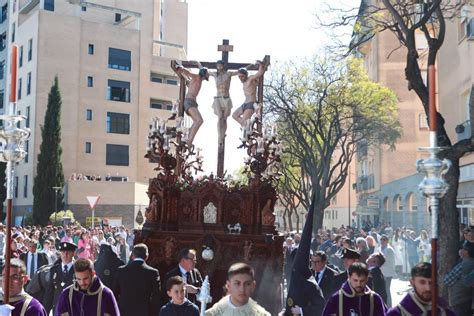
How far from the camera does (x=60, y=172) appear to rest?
1876 inches

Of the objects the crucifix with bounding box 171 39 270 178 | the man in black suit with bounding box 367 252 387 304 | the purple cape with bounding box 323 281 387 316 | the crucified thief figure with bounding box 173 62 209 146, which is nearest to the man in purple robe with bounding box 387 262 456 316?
the purple cape with bounding box 323 281 387 316

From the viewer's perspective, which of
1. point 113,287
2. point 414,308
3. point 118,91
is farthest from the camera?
point 118,91

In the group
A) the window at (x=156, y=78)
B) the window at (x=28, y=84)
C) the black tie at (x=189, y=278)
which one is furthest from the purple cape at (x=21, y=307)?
the window at (x=156, y=78)

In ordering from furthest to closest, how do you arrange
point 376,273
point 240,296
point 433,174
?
point 376,273 < point 433,174 < point 240,296

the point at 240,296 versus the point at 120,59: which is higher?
the point at 120,59

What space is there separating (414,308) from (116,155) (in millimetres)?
49525

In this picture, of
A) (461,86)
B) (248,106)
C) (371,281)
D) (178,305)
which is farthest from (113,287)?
(461,86)

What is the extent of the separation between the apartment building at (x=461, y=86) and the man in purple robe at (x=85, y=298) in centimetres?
1993

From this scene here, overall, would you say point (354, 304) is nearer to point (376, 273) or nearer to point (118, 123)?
point (376, 273)

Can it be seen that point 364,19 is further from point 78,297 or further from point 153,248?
point 78,297

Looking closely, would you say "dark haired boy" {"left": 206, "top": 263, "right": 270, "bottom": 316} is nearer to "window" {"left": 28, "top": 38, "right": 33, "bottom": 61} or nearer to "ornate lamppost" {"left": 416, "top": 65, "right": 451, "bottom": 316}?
"ornate lamppost" {"left": 416, "top": 65, "right": 451, "bottom": 316}

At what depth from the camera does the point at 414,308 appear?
564cm

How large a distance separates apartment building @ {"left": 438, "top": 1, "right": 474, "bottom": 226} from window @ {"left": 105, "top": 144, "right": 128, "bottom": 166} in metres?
31.2

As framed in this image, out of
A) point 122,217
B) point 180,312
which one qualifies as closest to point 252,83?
point 180,312
